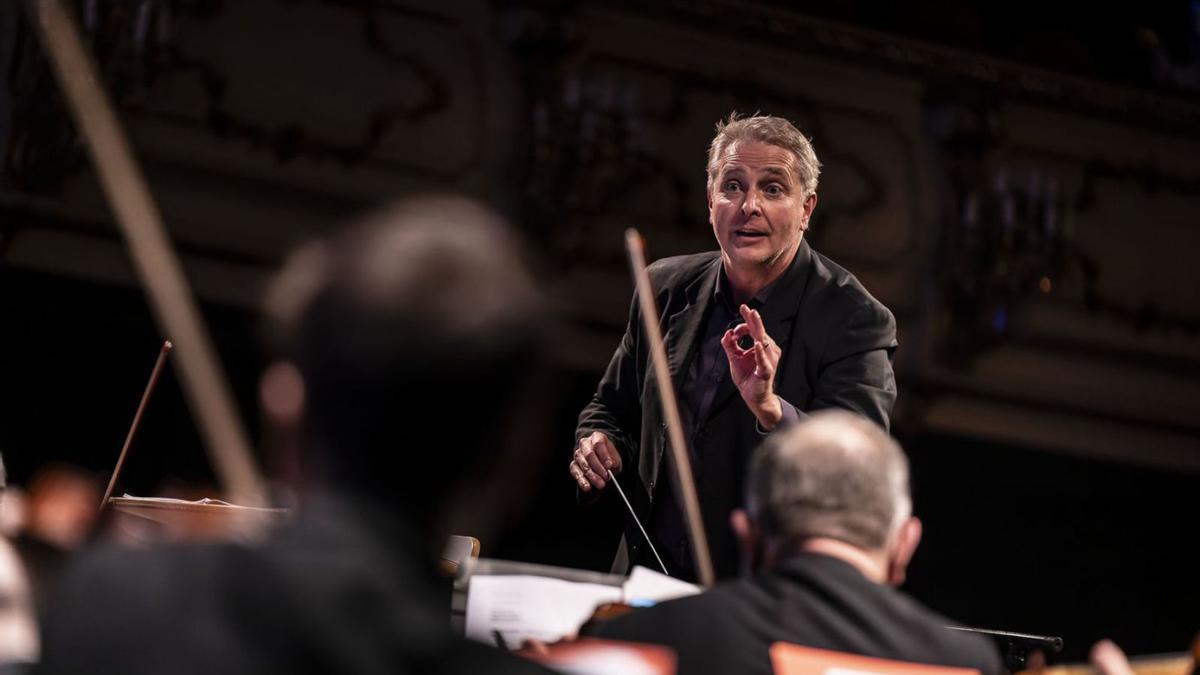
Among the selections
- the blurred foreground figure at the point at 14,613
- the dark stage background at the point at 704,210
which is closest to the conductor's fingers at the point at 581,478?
the blurred foreground figure at the point at 14,613

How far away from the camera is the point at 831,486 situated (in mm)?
1611

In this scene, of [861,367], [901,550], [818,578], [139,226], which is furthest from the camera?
[861,367]

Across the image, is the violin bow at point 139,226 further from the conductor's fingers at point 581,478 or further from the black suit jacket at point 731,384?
the black suit jacket at point 731,384

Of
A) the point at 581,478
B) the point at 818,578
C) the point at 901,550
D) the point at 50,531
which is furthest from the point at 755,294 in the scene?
the point at 50,531

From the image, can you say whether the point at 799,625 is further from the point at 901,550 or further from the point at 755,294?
the point at 755,294

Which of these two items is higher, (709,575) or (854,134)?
(854,134)

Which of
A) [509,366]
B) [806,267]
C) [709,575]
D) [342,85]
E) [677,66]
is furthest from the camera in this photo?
[677,66]

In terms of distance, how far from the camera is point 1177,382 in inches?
272

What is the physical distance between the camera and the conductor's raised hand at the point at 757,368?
2510 millimetres

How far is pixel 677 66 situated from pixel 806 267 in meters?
3.07

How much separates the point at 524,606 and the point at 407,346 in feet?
3.34

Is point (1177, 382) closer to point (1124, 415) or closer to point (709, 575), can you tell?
point (1124, 415)

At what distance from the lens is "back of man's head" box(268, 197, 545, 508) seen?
3.21ft

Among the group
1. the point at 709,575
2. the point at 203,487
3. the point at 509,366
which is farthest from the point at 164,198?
the point at 509,366
